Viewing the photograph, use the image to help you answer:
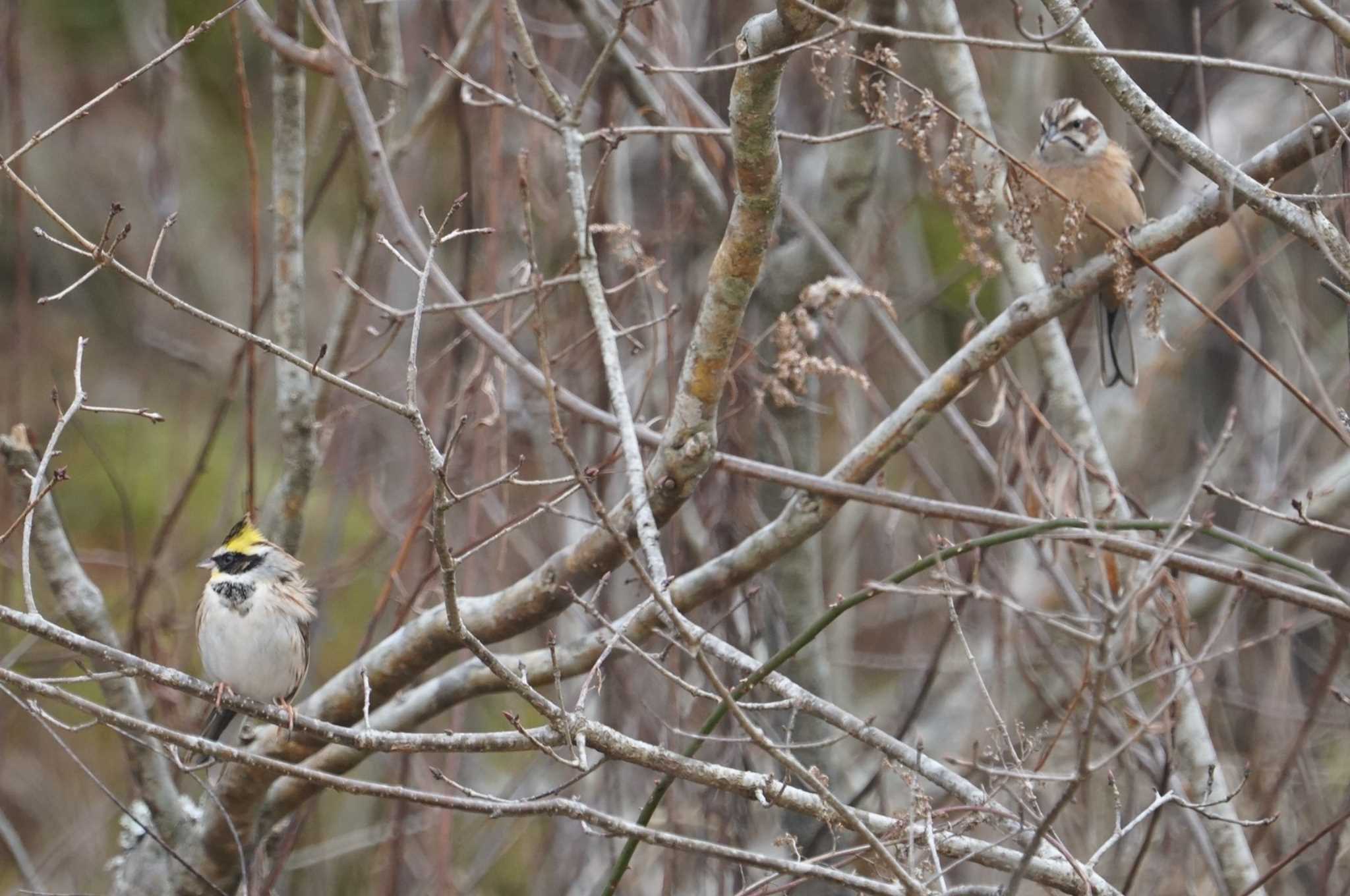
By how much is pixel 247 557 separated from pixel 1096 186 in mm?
3173

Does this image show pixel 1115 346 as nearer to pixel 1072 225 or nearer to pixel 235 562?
pixel 1072 225

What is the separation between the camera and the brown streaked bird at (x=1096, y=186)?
15.4 feet

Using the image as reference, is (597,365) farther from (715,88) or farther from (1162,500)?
(1162,500)

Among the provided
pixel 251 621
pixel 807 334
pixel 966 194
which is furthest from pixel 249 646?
pixel 966 194

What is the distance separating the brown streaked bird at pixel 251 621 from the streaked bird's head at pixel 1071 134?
3.07m

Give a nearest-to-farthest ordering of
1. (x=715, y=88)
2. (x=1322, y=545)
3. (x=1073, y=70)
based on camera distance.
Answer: (x=715, y=88)
(x=1322, y=545)
(x=1073, y=70)

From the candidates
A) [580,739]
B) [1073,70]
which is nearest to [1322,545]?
[1073,70]

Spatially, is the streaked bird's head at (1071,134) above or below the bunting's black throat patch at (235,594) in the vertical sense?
above

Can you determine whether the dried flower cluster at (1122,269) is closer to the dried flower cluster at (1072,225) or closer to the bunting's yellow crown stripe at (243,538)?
→ the dried flower cluster at (1072,225)

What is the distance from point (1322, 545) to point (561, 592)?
20.1 feet

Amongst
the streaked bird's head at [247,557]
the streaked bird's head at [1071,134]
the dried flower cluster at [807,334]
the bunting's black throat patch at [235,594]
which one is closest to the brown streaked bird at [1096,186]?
the streaked bird's head at [1071,134]

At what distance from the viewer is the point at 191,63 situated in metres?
8.05

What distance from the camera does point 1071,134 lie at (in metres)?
4.81

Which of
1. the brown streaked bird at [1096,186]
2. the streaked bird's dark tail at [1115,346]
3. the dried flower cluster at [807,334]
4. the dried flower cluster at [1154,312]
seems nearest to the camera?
the dried flower cluster at [1154,312]
